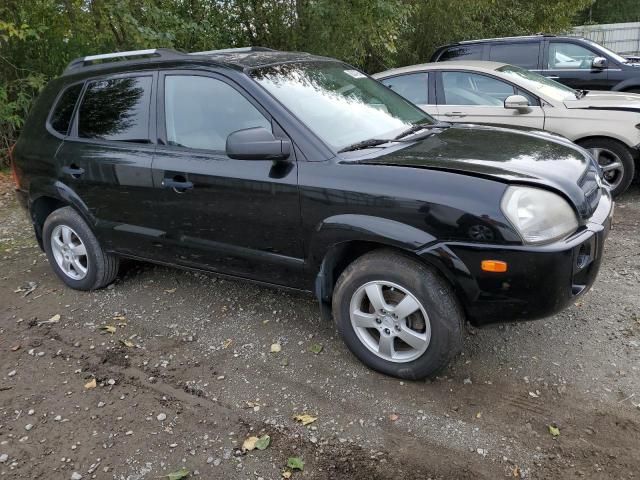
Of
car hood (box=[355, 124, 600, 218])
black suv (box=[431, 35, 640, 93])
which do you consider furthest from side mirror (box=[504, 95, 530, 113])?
black suv (box=[431, 35, 640, 93])

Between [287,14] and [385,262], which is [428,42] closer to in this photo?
[287,14]

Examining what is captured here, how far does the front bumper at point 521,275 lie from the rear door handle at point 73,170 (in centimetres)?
279

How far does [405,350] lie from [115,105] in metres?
2.75

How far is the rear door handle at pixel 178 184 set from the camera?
3611 mm

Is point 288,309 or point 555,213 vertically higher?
point 555,213

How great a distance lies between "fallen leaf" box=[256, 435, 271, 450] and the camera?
2768 mm

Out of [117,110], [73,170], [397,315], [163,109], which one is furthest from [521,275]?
[73,170]

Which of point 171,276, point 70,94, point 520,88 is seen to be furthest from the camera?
point 520,88

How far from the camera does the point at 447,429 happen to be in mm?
2816

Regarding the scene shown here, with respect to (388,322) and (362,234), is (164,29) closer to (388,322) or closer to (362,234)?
(362,234)

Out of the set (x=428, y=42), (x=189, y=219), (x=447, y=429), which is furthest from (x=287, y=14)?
(x=447, y=429)

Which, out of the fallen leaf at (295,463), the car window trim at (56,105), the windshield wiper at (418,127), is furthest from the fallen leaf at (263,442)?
the car window trim at (56,105)

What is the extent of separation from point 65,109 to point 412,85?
4200mm

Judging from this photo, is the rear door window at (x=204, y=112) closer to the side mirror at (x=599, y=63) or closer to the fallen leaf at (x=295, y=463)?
the fallen leaf at (x=295, y=463)
